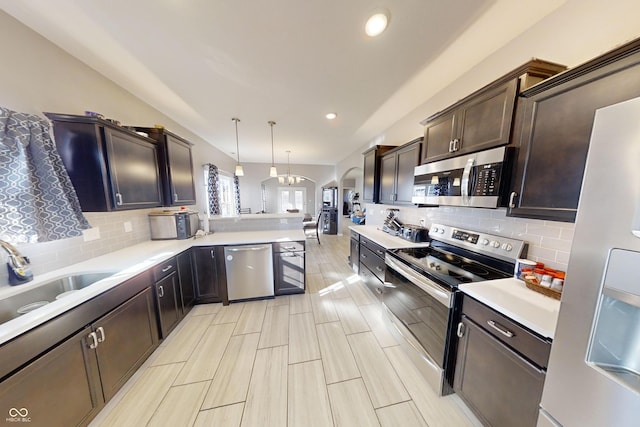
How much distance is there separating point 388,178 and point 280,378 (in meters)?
2.69

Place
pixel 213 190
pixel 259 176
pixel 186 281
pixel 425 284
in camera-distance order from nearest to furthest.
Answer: pixel 425 284, pixel 186 281, pixel 213 190, pixel 259 176

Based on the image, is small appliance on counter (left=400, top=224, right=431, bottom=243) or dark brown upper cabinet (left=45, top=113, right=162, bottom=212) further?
small appliance on counter (left=400, top=224, right=431, bottom=243)

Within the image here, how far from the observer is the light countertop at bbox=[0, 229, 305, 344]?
973 mm

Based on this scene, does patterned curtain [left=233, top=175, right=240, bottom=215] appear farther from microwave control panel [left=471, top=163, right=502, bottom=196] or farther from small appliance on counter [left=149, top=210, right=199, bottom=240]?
microwave control panel [left=471, top=163, right=502, bottom=196]

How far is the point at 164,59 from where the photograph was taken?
175cm

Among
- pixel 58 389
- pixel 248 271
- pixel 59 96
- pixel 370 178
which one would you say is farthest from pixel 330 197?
pixel 58 389

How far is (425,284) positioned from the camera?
152 cm

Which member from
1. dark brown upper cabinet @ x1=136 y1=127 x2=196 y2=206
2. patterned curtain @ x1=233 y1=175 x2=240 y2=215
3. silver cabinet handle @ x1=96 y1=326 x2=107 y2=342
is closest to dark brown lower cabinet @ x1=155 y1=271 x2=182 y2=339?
silver cabinet handle @ x1=96 y1=326 x2=107 y2=342

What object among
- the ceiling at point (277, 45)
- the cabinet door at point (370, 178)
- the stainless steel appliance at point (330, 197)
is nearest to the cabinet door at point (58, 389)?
the ceiling at point (277, 45)

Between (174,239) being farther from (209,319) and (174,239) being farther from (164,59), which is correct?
(164,59)

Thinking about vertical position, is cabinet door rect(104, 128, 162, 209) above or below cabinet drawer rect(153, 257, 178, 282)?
above

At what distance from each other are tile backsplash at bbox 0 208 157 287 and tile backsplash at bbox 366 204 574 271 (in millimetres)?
3581

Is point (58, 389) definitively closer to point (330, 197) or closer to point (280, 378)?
point (280, 378)

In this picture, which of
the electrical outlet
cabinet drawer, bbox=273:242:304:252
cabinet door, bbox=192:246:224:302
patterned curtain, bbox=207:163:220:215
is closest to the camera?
the electrical outlet
